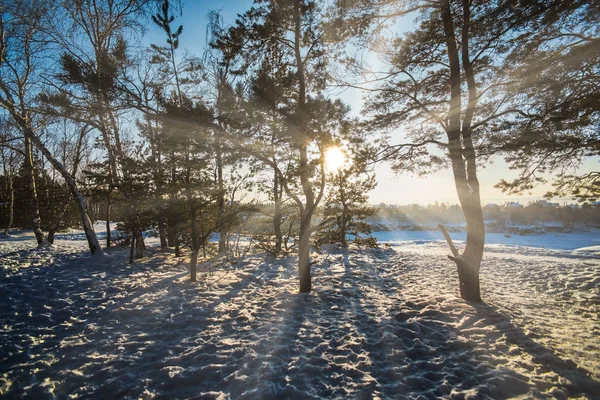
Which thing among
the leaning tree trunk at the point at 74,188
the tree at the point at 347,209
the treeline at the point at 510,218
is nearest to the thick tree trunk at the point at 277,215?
the tree at the point at 347,209

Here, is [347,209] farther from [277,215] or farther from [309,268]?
[309,268]

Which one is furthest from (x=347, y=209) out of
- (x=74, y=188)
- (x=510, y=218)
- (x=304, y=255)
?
(x=510, y=218)

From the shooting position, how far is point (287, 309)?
5504 millimetres

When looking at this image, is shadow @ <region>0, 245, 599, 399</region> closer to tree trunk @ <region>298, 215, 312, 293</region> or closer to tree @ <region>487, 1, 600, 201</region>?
tree trunk @ <region>298, 215, 312, 293</region>

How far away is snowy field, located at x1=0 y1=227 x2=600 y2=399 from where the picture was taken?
9.54 feet

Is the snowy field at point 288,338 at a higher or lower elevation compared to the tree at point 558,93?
lower

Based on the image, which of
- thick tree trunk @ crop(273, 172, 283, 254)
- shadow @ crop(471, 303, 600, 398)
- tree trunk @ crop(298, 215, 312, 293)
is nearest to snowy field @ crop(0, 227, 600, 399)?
shadow @ crop(471, 303, 600, 398)

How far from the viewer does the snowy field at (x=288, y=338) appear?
291cm

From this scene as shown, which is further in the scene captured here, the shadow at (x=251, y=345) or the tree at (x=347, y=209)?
the tree at (x=347, y=209)

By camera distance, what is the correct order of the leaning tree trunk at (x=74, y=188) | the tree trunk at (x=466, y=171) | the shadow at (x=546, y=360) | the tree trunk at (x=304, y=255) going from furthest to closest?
the leaning tree trunk at (x=74, y=188) < the tree trunk at (x=304, y=255) < the tree trunk at (x=466, y=171) < the shadow at (x=546, y=360)

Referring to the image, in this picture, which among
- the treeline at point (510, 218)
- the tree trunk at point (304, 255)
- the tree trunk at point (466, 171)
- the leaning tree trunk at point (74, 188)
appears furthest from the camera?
the treeline at point (510, 218)

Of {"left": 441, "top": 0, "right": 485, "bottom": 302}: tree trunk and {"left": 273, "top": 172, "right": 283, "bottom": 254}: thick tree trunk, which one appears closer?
{"left": 441, "top": 0, "right": 485, "bottom": 302}: tree trunk

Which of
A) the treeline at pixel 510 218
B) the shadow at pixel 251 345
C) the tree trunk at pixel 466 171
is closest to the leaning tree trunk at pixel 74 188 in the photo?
the shadow at pixel 251 345

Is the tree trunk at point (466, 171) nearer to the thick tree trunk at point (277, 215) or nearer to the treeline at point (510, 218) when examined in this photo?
the thick tree trunk at point (277, 215)
